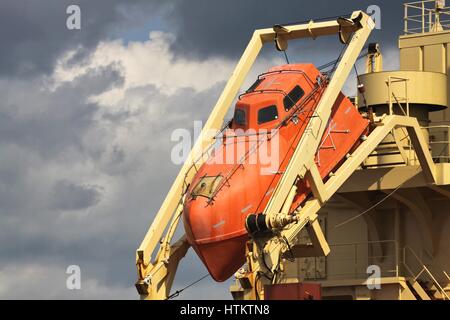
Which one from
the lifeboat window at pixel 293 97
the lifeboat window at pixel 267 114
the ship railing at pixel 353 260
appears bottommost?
the ship railing at pixel 353 260

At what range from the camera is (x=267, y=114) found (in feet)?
153

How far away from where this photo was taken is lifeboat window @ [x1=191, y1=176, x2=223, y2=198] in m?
44.7

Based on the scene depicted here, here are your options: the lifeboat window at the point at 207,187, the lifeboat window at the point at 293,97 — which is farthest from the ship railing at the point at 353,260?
the lifeboat window at the point at 207,187

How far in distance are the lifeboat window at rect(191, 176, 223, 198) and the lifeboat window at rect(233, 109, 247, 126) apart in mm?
2630

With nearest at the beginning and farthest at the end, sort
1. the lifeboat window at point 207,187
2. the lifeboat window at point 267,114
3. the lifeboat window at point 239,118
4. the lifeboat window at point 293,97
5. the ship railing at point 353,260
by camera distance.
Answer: the lifeboat window at point 207,187 → the lifeboat window at point 267,114 → the lifeboat window at point 239,118 → the lifeboat window at point 293,97 → the ship railing at point 353,260

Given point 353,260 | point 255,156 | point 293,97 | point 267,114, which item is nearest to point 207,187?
point 255,156

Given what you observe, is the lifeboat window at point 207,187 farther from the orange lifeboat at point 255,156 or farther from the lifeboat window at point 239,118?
the lifeboat window at point 239,118

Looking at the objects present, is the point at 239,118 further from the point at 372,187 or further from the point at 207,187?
the point at 372,187

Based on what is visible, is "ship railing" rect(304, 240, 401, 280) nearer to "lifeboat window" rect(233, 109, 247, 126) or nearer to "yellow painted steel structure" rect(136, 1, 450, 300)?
"yellow painted steel structure" rect(136, 1, 450, 300)

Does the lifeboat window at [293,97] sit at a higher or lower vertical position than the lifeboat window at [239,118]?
higher

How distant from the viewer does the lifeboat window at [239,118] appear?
154ft

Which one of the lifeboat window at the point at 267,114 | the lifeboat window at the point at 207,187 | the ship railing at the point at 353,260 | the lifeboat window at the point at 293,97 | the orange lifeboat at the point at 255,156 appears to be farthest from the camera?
the ship railing at the point at 353,260
